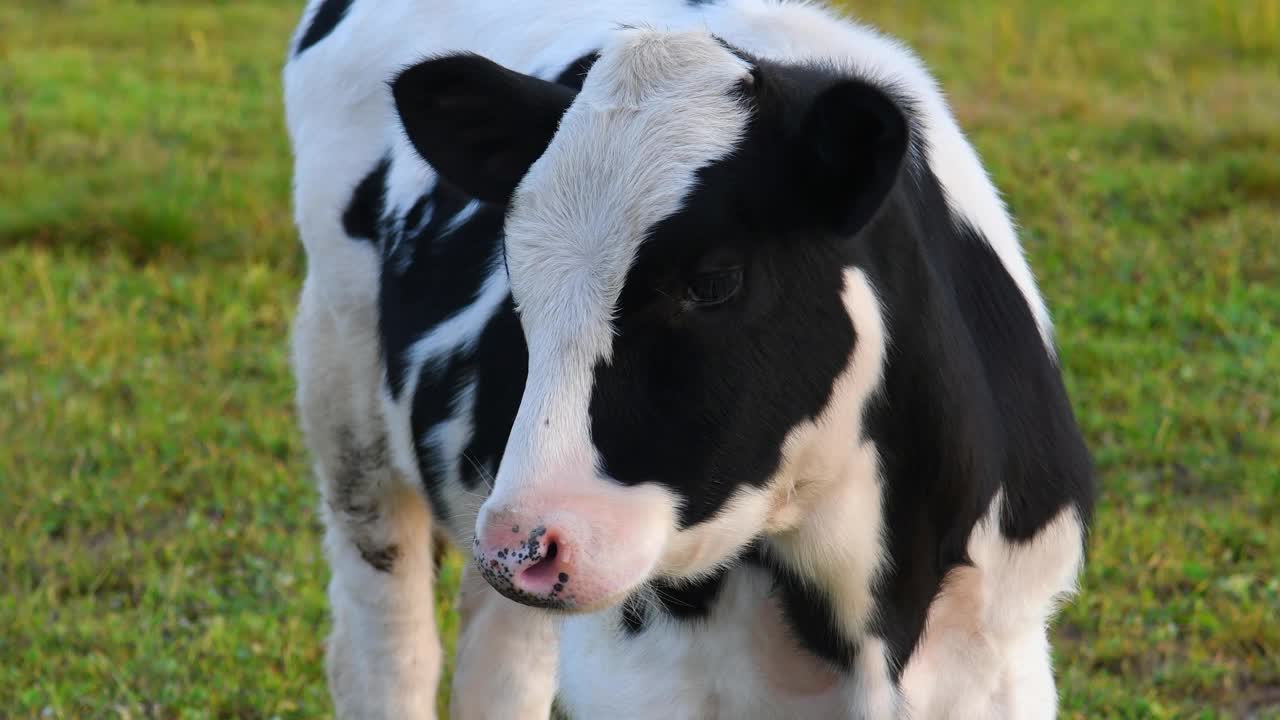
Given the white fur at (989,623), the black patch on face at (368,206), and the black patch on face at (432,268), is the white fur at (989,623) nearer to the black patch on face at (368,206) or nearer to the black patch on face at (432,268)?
the black patch on face at (432,268)

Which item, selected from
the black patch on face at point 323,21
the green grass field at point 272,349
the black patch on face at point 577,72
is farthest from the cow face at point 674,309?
the green grass field at point 272,349

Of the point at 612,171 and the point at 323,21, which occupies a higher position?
the point at 612,171

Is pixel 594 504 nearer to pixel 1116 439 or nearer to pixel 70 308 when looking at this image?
pixel 1116 439

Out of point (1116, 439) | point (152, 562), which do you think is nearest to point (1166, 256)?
point (1116, 439)

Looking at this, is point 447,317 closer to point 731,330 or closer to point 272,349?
point 731,330

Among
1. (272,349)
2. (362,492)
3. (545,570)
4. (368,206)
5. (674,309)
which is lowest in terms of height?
(272,349)

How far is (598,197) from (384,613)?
1937 millimetres

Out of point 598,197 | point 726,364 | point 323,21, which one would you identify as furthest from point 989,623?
point 323,21

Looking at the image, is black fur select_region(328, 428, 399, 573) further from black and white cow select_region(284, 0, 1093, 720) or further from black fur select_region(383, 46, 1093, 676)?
black fur select_region(383, 46, 1093, 676)

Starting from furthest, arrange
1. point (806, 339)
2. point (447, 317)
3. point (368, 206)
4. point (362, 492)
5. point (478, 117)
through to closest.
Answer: point (362, 492) < point (368, 206) < point (447, 317) < point (478, 117) < point (806, 339)

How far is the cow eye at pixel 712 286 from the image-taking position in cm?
239

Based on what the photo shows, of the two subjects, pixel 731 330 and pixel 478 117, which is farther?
pixel 478 117

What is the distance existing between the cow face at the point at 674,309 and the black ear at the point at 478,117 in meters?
0.14

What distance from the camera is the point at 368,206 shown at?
377 cm
